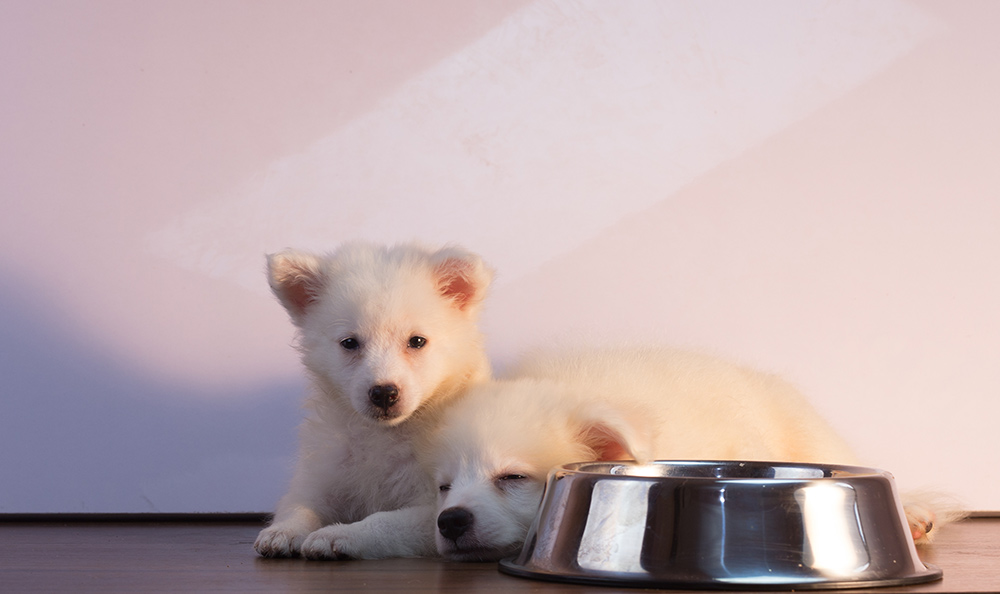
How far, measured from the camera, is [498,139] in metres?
3.54

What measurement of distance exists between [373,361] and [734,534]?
3.78ft

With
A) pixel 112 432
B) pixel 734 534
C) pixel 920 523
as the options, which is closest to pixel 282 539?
pixel 734 534

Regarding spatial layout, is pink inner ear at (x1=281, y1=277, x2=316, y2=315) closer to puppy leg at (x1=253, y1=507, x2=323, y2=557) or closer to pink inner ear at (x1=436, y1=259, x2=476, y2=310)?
pink inner ear at (x1=436, y1=259, x2=476, y2=310)

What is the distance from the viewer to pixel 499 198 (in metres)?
3.52

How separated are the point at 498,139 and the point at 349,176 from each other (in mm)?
565

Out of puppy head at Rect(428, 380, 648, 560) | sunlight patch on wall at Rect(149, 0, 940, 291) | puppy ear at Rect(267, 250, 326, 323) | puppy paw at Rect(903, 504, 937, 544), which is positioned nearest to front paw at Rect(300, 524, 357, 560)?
puppy head at Rect(428, 380, 648, 560)

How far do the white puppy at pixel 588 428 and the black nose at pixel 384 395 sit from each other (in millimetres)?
143

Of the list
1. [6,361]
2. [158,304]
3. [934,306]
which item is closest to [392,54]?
[158,304]

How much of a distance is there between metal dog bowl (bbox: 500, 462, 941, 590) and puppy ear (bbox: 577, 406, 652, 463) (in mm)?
336

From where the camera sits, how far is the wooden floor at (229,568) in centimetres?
169

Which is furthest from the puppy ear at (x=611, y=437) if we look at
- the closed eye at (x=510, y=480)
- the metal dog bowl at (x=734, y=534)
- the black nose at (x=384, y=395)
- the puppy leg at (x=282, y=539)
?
the puppy leg at (x=282, y=539)

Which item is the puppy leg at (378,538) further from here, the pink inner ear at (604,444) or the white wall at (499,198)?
the white wall at (499,198)

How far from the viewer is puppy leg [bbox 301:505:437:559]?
2.11 metres

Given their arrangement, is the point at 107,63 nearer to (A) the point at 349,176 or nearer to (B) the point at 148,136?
(B) the point at 148,136
